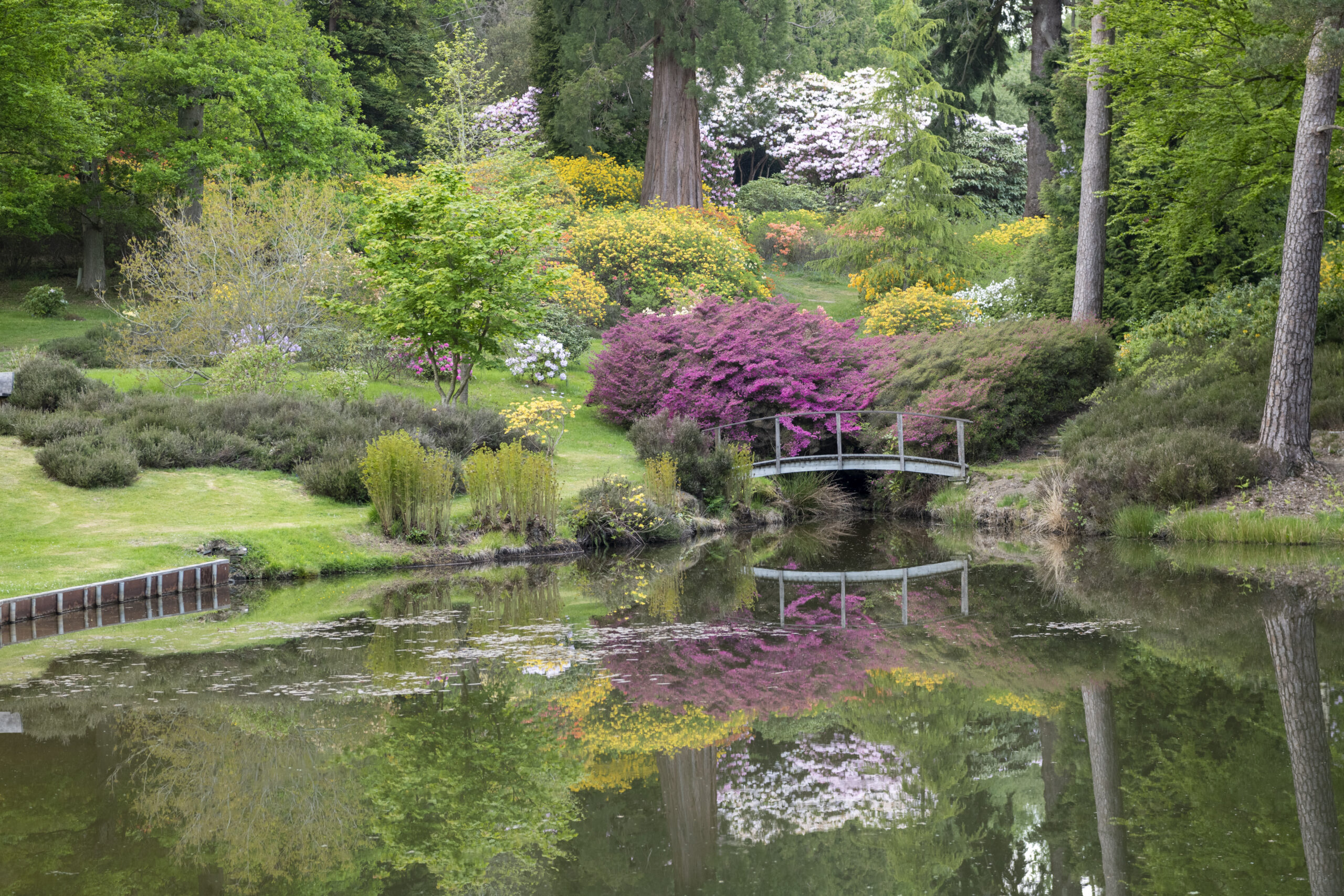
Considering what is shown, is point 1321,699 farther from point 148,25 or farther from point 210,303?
point 148,25

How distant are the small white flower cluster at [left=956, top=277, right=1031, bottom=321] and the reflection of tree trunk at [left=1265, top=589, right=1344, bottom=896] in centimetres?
1208

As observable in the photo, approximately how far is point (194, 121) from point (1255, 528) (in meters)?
25.0

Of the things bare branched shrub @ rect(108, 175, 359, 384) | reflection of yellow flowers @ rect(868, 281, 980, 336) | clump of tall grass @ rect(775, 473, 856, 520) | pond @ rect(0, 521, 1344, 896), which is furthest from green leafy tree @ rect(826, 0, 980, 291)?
pond @ rect(0, 521, 1344, 896)

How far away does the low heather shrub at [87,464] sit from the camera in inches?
502

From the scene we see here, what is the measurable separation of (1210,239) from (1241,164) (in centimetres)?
149

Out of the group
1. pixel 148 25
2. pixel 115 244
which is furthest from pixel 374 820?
pixel 115 244

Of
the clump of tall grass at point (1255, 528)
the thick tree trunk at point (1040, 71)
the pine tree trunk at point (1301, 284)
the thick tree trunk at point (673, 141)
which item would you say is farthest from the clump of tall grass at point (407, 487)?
the thick tree trunk at point (673, 141)

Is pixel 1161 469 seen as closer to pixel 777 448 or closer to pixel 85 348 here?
pixel 777 448

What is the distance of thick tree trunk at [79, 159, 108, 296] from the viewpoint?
96.0 ft

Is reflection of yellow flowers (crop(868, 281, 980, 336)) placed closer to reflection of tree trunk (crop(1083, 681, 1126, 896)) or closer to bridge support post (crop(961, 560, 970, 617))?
bridge support post (crop(961, 560, 970, 617))

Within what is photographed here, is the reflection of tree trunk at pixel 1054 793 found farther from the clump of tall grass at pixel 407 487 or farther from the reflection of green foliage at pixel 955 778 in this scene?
the clump of tall grass at pixel 407 487

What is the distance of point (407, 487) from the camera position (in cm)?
1245

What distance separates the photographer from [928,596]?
33.2 feet

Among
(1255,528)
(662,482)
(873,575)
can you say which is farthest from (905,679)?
(662,482)
